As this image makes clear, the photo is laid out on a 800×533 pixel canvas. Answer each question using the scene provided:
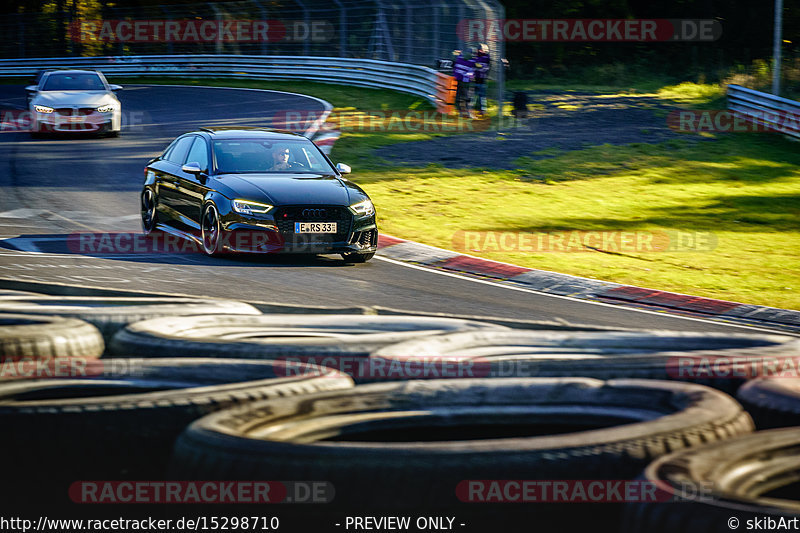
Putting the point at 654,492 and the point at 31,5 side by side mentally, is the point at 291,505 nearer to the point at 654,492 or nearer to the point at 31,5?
the point at 654,492

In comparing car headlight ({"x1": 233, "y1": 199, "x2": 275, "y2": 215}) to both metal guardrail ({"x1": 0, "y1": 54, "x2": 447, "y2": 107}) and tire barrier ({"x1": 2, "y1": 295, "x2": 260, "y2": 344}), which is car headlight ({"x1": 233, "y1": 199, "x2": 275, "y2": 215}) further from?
metal guardrail ({"x1": 0, "y1": 54, "x2": 447, "y2": 107})

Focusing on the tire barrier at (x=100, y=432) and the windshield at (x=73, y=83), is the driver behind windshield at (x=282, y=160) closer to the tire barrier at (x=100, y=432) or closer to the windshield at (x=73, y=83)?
the tire barrier at (x=100, y=432)

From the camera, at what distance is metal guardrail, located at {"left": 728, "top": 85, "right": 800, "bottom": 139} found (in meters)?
26.3

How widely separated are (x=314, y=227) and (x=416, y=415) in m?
7.58

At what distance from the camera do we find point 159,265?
12.0 metres

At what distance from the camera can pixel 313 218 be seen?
12.0 m

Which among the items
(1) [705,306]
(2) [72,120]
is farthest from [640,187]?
(2) [72,120]

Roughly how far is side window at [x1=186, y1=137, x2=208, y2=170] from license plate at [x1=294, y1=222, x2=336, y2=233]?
182 centimetres

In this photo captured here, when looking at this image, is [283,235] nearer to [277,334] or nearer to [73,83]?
[277,334]

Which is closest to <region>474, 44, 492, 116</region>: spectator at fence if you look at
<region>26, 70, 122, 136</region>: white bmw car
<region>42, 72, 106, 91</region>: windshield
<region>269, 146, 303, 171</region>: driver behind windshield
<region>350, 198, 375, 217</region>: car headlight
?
<region>26, 70, 122, 136</region>: white bmw car

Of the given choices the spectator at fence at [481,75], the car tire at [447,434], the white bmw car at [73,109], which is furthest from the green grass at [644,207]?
the white bmw car at [73,109]

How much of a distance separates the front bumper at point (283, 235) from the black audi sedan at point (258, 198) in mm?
13

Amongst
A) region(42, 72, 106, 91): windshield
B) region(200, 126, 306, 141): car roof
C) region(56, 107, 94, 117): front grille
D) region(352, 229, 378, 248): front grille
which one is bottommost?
region(352, 229, 378, 248): front grille

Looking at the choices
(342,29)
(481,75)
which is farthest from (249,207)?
(342,29)
